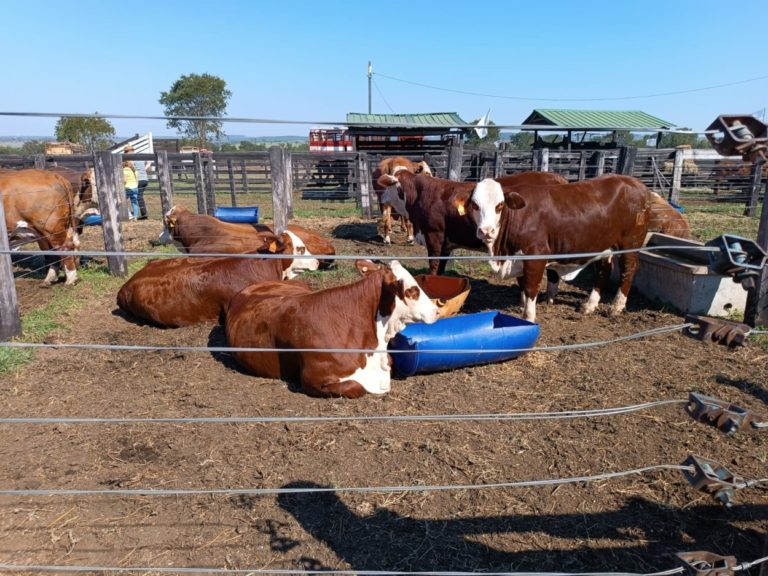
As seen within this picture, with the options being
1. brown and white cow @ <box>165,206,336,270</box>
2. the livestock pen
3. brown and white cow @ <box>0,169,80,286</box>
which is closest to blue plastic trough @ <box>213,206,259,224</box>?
brown and white cow @ <box>165,206,336,270</box>

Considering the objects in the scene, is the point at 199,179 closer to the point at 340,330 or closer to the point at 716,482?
the point at 340,330

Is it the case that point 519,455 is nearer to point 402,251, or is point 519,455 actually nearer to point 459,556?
point 459,556

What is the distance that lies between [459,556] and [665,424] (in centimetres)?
212

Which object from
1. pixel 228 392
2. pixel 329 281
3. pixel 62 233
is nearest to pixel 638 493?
pixel 228 392

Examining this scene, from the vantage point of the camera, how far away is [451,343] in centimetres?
497

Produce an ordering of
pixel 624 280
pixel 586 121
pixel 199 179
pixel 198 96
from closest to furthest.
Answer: pixel 624 280 < pixel 199 179 < pixel 586 121 < pixel 198 96

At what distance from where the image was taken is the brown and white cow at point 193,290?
6352 millimetres

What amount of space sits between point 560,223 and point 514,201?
0.65m

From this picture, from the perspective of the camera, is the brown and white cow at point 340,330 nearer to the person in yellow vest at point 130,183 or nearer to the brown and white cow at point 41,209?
the brown and white cow at point 41,209

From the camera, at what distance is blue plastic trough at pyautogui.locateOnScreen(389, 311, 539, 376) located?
491cm

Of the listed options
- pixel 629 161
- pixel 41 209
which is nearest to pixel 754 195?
A: pixel 629 161

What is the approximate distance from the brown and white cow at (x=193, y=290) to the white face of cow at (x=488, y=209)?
83.7 inches

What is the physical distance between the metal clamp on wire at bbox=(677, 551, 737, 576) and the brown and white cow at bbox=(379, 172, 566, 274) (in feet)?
18.3

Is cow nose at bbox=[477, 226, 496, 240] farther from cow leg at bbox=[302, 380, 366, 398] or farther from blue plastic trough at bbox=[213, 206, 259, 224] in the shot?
blue plastic trough at bbox=[213, 206, 259, 224]
